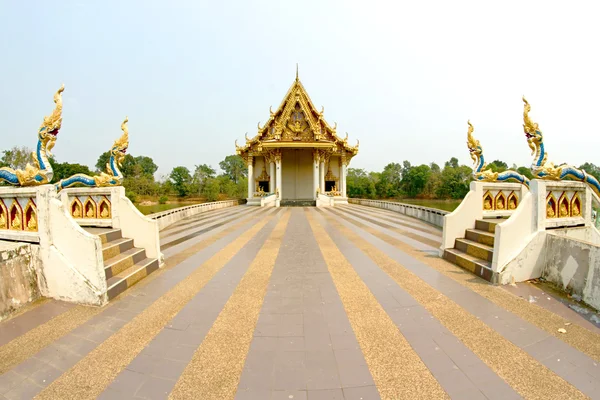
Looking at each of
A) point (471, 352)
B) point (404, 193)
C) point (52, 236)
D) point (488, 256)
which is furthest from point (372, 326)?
point (404, 193)

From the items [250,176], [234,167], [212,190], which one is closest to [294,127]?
[250,176]

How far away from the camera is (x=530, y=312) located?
3.24 m

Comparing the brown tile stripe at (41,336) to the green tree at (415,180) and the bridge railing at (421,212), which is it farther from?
the green tree at (415,180)

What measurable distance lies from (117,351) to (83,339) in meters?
0.54

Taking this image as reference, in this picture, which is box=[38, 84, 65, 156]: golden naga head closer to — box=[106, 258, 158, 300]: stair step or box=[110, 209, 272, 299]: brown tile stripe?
box=[106, 258, 158, 300]: stair step

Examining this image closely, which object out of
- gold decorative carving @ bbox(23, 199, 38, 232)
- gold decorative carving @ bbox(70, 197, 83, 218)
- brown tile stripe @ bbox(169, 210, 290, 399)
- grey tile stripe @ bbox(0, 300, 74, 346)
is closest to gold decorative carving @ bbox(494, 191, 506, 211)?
brown tile stripe @ bbox(169, 210, 290, 399)

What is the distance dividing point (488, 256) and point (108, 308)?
6057 mm

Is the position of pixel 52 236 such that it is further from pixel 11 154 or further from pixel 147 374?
pixel 11 154

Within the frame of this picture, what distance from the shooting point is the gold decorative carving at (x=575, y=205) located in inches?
191

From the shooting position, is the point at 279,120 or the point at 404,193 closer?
the point at 279,120

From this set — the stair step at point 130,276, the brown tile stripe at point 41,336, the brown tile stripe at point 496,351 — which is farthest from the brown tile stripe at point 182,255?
the brown tile stripe at point 496,351

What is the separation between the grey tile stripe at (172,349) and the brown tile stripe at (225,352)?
88mm

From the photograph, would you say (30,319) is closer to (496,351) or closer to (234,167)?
(496,351)

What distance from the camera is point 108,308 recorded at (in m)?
3.46
